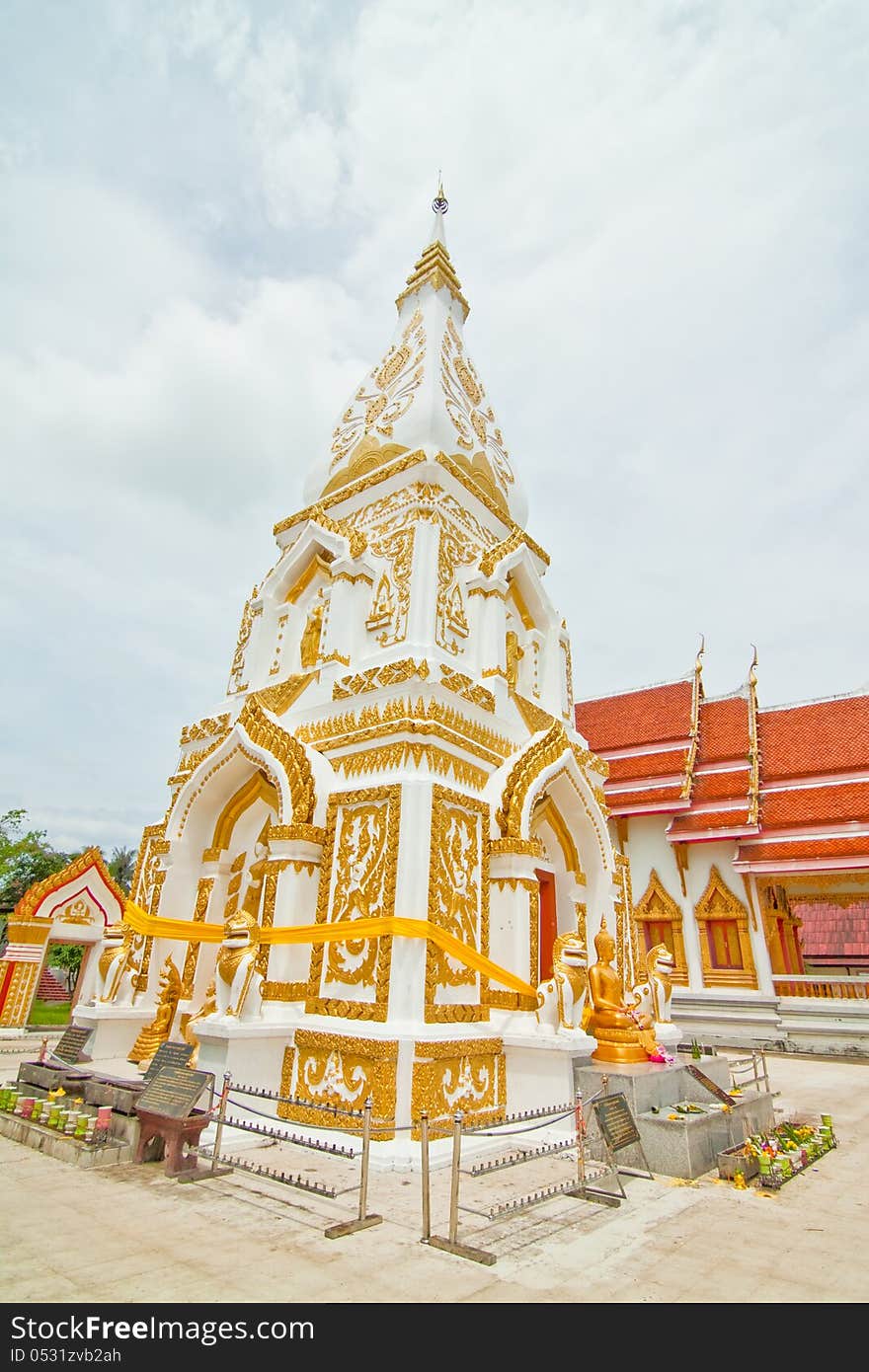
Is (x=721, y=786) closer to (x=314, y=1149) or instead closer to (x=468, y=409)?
(x=468, y=409)

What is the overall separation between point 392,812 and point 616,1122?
10.8 ft

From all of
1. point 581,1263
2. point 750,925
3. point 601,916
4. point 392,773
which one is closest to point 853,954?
point 750,925

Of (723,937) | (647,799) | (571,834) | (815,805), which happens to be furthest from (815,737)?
(571,834)

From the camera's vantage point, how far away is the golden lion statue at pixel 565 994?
22.9ft

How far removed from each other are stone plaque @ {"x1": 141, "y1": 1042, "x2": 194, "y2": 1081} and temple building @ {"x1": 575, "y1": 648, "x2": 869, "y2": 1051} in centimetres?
1230

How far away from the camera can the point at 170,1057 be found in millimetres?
5414

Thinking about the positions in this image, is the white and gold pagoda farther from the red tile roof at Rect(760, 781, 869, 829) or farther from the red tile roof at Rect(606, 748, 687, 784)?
the red tile roof at Rect(606, 748, 687, 784)

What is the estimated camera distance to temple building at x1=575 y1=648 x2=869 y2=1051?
15.2m

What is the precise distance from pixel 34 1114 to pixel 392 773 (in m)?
4.35

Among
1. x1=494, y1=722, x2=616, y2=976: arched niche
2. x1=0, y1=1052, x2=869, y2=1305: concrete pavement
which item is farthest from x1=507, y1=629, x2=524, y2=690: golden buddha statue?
x1=0, y1=1052, x2=869, y2=1305: concrete pavement

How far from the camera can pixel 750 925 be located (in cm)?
1616

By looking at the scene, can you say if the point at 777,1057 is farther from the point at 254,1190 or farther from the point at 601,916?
the point at 254,1190

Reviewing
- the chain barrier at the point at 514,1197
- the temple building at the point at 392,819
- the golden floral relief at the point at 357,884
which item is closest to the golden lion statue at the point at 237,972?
the temple building at the point at 392,819

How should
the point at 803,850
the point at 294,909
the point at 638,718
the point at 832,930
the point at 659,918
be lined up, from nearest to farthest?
the point at 294,909, the point at 803,850, the point at 659,918, the point at 638,718, the point at 832,930
